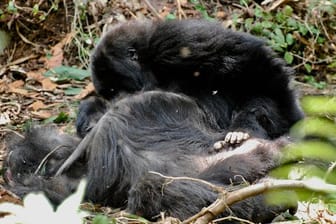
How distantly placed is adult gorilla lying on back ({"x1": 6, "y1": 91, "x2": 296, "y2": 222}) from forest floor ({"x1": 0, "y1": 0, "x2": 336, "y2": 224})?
2.03 meters

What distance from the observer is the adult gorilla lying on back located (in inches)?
134

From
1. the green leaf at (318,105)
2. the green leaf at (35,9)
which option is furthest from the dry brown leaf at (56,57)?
the green leaf at (318,105)

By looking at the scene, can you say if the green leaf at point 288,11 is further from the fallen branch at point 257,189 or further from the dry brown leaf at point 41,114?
the fallen branch at point 257,189

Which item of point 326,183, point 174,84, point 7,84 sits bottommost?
point 7,84

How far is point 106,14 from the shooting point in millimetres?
7070

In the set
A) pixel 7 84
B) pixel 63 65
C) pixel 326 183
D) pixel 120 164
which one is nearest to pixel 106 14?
pixel 63 65

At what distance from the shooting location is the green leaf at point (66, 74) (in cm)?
653

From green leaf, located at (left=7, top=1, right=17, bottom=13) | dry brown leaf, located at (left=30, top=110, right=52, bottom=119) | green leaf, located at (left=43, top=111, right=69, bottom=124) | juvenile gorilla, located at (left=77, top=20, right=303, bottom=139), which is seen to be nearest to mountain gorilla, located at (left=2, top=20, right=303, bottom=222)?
juvenile gorilla, located at (left=77, top=20, right=303, bottom=139)

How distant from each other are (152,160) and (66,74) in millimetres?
2837

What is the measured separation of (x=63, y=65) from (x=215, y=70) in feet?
9.29

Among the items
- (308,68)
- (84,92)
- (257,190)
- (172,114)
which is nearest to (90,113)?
→ (172,114)

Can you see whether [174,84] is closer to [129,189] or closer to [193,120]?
[193,120]

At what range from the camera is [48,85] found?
650cm

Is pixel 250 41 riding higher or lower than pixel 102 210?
higher
